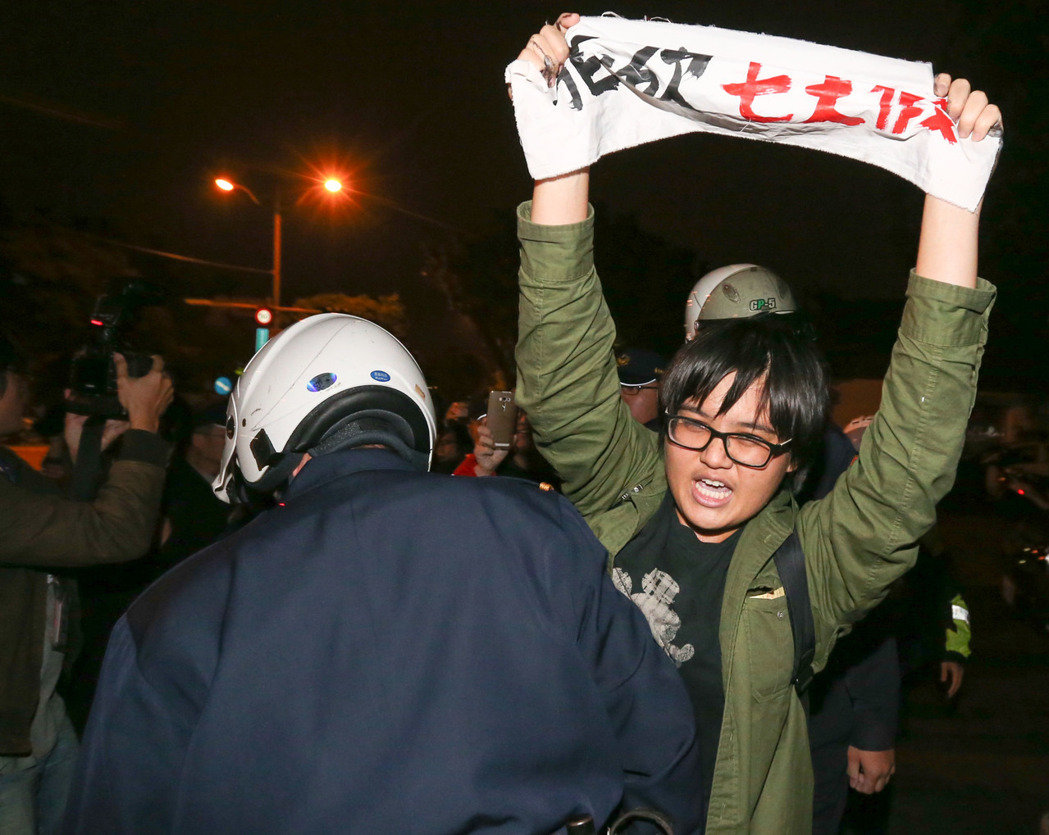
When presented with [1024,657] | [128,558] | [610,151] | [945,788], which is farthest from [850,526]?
[1024,657]

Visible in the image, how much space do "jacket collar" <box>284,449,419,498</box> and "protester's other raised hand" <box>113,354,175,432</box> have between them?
6.66 feet

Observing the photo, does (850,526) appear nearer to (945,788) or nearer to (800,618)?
(800,618)

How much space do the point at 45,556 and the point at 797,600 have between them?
2534 mm

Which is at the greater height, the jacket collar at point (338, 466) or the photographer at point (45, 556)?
the jacket collar at point (338, 466)

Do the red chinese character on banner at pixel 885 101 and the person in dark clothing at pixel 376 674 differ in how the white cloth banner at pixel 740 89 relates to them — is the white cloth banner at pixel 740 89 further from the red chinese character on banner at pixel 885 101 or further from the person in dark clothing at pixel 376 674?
the person in dark clothing at pixel 376 674

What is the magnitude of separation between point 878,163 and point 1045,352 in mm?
22385

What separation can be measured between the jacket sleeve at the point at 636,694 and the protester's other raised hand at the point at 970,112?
3.85 feet

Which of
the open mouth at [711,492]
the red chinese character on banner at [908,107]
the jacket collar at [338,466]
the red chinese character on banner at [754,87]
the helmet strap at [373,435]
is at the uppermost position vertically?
the red chinese character on banner at [754,87]

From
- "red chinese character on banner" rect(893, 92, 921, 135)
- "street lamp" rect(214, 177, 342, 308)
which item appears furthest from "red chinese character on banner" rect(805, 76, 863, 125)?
"street lamp" rect(214, 177, 342, 308)

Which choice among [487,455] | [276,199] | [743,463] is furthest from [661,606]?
[276,199]

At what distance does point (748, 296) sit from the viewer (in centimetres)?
332

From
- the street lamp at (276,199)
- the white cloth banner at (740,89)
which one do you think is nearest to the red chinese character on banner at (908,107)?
the white cloth banner at (740,89)

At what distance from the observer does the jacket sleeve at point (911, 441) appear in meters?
1.89

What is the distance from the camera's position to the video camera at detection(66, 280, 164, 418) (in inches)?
143
